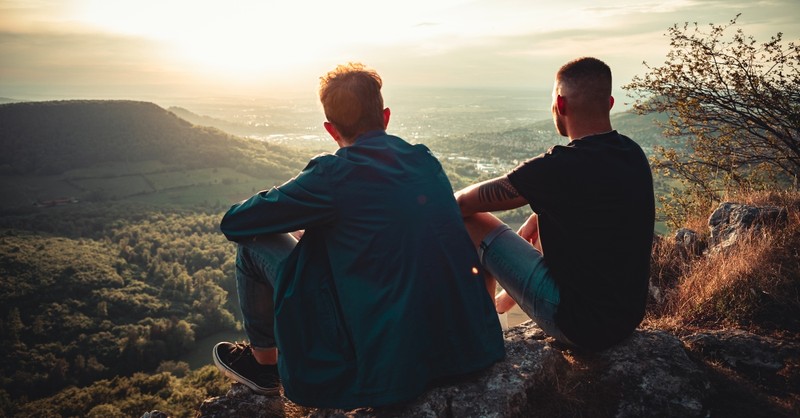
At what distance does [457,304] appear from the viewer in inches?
92.9

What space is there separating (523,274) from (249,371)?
2074 millimetres

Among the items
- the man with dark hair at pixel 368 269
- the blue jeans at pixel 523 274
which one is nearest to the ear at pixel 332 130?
the man with dark hair at pixel 368 269

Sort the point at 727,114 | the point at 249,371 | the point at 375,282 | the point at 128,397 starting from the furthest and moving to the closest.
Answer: the point at 128,397, the point at 727,114, the point at 249,371, the point at 375,282

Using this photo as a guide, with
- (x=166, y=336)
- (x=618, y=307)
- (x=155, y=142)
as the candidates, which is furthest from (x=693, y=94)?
(x=155, y=142)

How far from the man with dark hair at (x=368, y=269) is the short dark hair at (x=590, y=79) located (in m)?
1.04

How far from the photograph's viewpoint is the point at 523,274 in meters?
2.79

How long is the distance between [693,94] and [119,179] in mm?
123422

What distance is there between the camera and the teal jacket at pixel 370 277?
221 cm

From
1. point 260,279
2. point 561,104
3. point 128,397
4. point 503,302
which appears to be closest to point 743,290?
point 503,302

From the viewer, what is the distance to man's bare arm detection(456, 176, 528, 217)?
9.17 feet

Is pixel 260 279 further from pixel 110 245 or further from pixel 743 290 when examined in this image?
pixel 110 245

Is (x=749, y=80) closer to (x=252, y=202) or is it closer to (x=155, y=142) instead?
(x=252, y=202)

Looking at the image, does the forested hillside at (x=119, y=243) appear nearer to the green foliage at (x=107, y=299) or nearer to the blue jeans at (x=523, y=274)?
the green foliage at (x=107, y=299)

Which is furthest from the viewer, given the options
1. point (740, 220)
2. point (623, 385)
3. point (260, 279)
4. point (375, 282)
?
point (740, 220)
